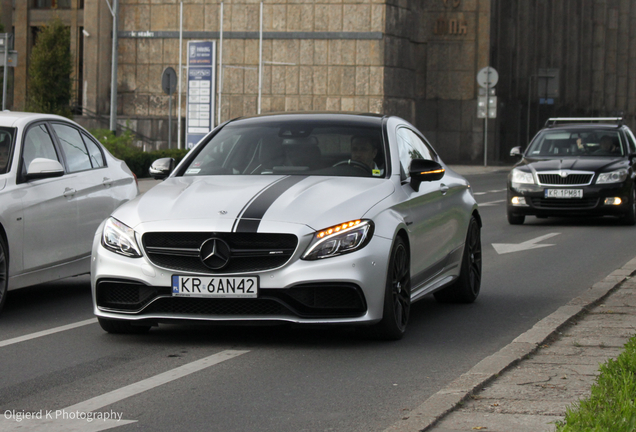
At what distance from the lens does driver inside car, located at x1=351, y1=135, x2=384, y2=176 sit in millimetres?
8031

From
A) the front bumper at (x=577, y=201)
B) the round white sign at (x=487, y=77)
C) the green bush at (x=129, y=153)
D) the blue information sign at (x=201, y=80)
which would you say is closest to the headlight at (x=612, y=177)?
the front bumper at (x=577, y=201)

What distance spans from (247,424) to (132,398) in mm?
812

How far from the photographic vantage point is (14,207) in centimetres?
841

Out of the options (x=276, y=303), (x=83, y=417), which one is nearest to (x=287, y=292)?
(x=276, y=303)

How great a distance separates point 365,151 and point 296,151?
488mm

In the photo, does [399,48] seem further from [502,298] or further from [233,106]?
[502,298]

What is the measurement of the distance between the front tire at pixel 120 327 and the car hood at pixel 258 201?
715 millimetres

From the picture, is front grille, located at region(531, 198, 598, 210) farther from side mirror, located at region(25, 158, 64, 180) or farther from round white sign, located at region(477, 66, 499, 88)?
round white sign, located at region(477, 66, 499, 88)

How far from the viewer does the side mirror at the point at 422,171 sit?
802cm

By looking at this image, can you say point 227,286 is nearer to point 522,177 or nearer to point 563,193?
point 563,193

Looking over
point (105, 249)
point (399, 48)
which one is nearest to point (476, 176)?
point (399, 48)

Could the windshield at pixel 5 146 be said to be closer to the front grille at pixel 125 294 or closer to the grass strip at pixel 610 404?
the front grille at pixel 125 294

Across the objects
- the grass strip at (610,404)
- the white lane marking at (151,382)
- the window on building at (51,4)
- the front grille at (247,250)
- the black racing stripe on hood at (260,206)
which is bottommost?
the white lane marking at (151,382)

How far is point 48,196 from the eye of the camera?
8898 mm
